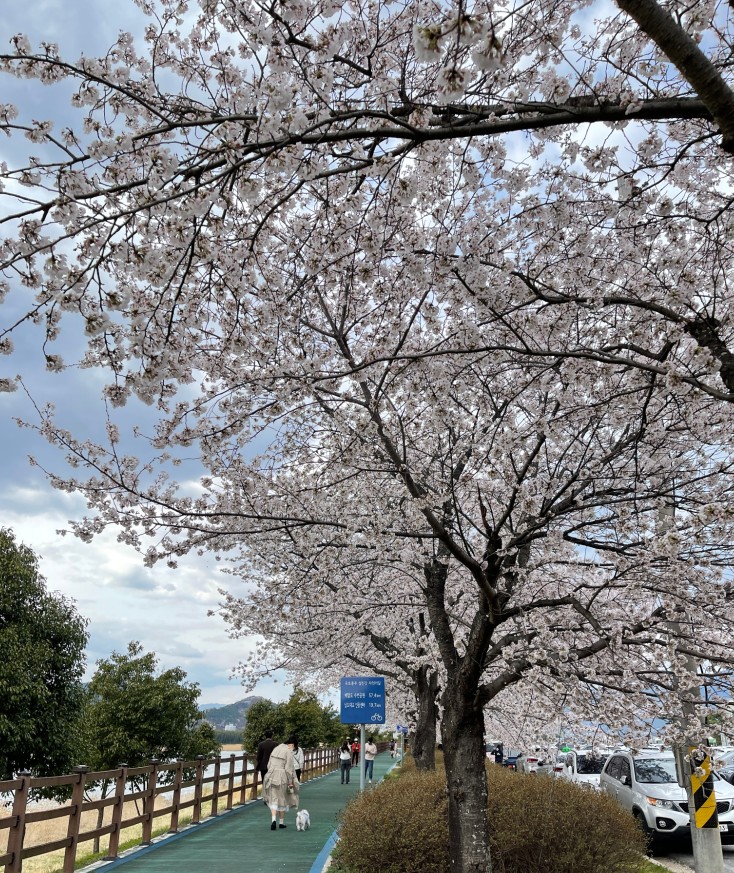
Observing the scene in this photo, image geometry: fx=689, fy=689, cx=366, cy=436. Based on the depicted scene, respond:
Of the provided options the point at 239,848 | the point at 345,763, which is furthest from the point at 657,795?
the point at 345,763

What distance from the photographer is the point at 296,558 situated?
11.7m

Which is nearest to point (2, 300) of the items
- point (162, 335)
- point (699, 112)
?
point (162, 335)

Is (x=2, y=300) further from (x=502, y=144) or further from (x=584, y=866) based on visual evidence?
(x=584, y=866)

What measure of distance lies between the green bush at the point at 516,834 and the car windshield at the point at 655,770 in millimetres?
5386

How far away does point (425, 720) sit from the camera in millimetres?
14609

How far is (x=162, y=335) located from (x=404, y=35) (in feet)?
9.39

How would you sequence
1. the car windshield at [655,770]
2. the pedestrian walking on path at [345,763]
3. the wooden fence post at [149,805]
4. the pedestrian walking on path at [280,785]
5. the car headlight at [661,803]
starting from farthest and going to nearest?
the pedestrian walking on path at [345,763] → the car windshield at [655,770] → the pedestrian walking on path at [280,785] → the car headlight at [661,803] → the wooden fence post at [149,805]

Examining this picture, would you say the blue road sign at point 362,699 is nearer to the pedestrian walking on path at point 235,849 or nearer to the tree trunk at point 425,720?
the tree trunk at point 425,720

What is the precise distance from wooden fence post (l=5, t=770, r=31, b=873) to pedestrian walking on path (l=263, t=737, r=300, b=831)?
6.32 meters

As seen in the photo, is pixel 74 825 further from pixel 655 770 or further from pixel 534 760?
pixel 534 760

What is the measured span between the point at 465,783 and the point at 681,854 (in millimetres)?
8138

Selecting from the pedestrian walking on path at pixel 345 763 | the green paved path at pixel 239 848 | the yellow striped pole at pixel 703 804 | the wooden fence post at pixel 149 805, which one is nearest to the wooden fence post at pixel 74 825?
the green paved path at pixel 239 848

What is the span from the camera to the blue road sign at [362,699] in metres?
13.6

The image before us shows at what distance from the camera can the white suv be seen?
11.9 metres
